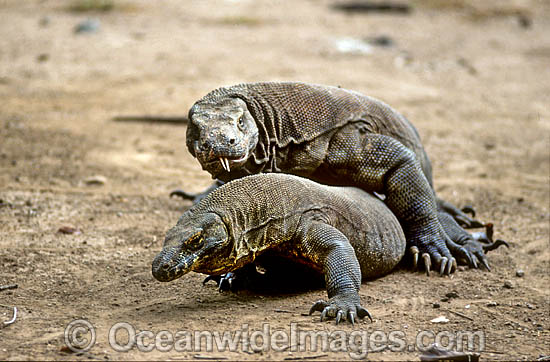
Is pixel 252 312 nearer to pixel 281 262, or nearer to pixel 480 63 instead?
pixel 281 262

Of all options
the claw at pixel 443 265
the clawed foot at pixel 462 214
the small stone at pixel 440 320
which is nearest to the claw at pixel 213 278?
the small stone at pixel 440 320

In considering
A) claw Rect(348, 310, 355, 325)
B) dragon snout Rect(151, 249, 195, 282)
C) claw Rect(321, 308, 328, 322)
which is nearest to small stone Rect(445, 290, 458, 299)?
claw Rect(348, 310, 355, 325)

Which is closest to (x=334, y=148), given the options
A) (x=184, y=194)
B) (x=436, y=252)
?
(x=436, y=252)

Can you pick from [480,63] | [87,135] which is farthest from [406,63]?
[87,135]

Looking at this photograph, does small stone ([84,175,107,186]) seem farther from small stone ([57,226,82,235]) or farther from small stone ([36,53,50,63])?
small stone ([36,53,50,63])

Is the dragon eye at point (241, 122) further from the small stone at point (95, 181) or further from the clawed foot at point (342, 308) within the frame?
the small stone at point (95, 181)

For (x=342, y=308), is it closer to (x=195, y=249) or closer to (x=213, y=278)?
(x=195, y=249)

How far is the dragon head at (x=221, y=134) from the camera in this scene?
5109 millimetres

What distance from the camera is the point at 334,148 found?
5.87m

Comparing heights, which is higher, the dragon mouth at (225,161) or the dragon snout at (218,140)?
the dragon snout at (218,140)

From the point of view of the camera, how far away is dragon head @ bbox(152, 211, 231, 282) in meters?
4.23

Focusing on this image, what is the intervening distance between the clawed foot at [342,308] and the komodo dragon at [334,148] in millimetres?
1399

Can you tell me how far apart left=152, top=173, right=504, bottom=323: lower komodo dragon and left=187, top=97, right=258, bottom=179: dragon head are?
37cm

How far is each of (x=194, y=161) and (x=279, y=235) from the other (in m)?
4.54
